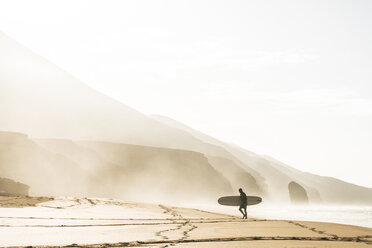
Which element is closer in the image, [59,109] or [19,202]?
[19,202]

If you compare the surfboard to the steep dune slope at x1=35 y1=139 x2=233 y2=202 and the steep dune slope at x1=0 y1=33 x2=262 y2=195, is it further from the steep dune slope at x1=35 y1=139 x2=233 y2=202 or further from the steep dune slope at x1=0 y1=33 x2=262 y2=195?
the steep dune slope at x1=0 y1=33 x2=262 y2=195

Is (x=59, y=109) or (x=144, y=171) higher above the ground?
(x=59, y=109)

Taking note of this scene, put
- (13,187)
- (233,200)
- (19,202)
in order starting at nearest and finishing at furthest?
(19,202) → (233,200) → (13,187)

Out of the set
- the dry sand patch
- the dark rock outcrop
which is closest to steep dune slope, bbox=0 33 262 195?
the dark rock outcrop

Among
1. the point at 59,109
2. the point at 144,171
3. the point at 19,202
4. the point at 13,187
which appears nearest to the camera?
the point at 19,202

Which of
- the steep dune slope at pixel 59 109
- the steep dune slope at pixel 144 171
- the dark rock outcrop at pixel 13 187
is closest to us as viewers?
the dark rock outcrop at pixel 13 187

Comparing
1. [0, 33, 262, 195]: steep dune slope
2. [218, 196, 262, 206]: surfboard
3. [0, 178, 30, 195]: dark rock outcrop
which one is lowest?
[218, 196, 262, 206]: surfboard

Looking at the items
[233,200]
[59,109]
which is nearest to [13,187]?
[233,200]

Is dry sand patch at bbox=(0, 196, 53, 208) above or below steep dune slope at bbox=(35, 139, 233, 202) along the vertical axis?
below

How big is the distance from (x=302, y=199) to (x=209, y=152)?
133 feet

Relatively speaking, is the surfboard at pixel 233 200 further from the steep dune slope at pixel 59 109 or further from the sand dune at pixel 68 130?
the steep dune slope at pixel 59 109

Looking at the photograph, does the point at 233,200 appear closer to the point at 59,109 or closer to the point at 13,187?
the point at 13,187

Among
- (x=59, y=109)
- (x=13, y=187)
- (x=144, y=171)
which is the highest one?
(x=59, y=109)

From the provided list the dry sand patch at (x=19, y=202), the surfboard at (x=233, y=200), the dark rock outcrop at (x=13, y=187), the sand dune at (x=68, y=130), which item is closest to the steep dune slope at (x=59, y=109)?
the sand dune at (x=68, y=130)
